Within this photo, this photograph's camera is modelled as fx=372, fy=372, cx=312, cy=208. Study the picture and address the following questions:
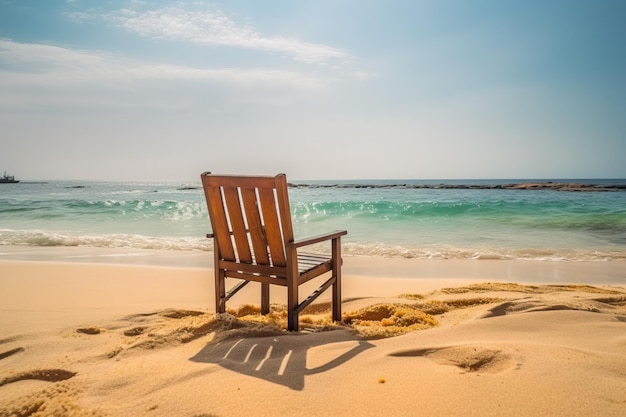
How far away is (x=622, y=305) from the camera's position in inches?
154

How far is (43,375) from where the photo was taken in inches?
88.0

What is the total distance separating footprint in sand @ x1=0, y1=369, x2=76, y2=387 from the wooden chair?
138 cm

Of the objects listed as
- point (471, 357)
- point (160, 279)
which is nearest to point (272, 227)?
point (471, 357)

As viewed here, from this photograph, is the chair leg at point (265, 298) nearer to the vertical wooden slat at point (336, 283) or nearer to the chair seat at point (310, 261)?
the chair seat at point (310, 261)

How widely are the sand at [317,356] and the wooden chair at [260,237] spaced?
39 centimetres

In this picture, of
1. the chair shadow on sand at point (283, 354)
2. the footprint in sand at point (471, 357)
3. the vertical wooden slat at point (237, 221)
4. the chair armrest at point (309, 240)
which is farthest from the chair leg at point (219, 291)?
the footprint in sand at point (471, 357)

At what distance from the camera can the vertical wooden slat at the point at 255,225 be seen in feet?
10.4

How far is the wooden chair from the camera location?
3037 millimetres

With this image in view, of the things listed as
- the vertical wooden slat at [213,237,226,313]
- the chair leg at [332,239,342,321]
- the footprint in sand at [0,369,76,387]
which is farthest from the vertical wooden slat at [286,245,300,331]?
the footprint in sand at [0,369,76,387]

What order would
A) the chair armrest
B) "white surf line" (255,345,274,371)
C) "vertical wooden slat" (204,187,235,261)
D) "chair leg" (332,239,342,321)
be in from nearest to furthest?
1. "white surf line" (255,345,274,371)
2. the chair armrest
3. "vertical wooden slat" (204,187,235,261)
4. "chair leg" (332,239,342,321)

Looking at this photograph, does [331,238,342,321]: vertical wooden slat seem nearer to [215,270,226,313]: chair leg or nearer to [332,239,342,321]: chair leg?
[332,239,342,321]: chair leg

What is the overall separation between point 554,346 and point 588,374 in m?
0.42

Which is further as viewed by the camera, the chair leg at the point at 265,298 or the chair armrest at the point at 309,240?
the chair leg at the point at 265,298

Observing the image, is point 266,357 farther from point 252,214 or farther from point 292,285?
point 252,214
